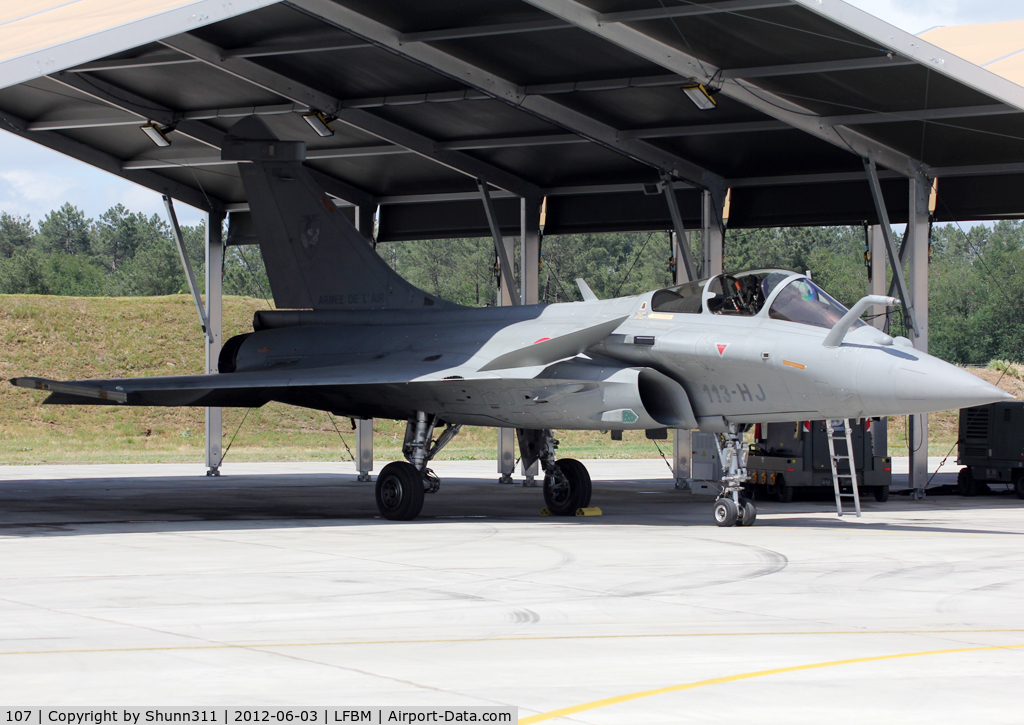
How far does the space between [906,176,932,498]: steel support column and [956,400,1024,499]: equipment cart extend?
71.3 inches

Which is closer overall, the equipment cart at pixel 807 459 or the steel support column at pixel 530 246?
the equipment cart at pixel 807 459

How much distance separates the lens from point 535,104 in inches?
683

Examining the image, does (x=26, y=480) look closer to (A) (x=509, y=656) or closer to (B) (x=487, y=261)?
(A) (x=509, y=656)

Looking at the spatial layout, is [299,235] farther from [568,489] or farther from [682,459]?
[682,459]

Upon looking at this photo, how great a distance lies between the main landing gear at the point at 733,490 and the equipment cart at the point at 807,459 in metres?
5.38

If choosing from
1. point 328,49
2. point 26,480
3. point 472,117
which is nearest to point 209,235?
point 26,480

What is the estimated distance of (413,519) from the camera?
1398 cm

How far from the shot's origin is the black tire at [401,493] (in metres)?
14.0

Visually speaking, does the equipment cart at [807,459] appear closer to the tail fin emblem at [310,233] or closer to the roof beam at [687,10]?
the roof beam at [687,10]

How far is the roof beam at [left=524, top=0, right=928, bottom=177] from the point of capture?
13695 millimetres

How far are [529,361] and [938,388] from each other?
4.62 meters

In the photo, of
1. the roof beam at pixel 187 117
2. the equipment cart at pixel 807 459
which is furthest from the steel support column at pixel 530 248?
the roof beam at pixel 187 117

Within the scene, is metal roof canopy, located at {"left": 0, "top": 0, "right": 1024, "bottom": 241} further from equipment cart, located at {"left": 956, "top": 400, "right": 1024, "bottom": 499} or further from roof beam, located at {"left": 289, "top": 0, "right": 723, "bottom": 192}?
equipment cart, located at {"left": 956, "top": 400, "right": 1024, "bottom": 499}

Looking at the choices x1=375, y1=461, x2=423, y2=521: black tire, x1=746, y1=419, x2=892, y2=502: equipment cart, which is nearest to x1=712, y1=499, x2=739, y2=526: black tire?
x1=375, y1=461, x2=423, y2=521: black tire
